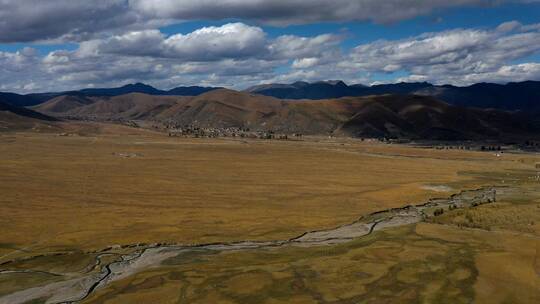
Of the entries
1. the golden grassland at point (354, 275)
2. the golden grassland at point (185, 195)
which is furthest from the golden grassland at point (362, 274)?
the golden grassland at point (185, 195)

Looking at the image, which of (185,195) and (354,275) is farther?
(185,195)

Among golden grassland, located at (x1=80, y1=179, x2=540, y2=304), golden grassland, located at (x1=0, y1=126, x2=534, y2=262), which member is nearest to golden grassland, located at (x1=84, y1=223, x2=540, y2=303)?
golden grassland, located at (x1=80, y1=179, x2=540, y2=304)

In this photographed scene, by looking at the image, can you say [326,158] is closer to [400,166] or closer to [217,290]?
[400,166]

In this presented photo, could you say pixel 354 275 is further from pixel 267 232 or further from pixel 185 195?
pixel 185 195

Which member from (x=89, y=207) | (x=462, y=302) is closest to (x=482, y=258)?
(x=462, y=302)

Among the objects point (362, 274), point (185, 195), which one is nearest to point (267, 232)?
point (362, 274)

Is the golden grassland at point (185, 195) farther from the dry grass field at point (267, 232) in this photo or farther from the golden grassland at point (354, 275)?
the golden grassland at point (354, 275)
